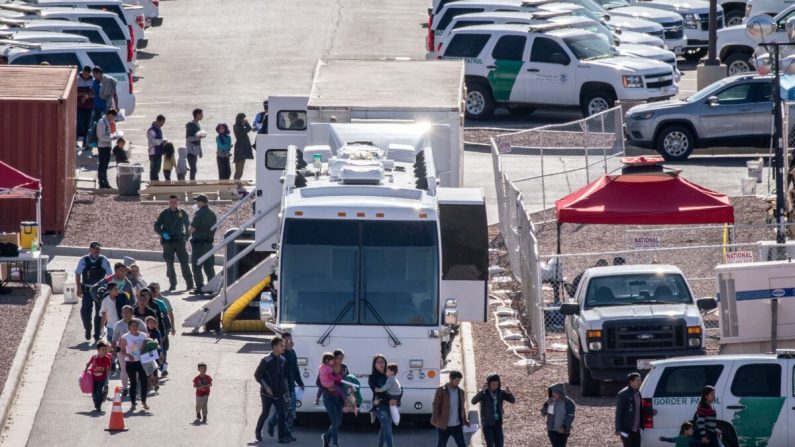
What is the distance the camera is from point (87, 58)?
3903 cm

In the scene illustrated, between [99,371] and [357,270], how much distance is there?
3.38 m

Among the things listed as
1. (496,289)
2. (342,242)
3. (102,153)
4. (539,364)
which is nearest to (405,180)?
(342,242)

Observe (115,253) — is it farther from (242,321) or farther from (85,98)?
(85,98)

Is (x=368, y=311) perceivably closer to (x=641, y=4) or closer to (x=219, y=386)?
(x=219, y=386)

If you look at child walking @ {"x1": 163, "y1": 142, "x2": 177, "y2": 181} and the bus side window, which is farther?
child walking @ {"x1": 163, "y1": 142, "x2": 177, "y2": 181}

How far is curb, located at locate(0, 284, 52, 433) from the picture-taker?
2071 centimetres

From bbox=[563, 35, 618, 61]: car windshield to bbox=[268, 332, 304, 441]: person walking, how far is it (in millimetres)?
22028

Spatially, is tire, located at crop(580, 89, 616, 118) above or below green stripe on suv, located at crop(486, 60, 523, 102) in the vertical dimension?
below

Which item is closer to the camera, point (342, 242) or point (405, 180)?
point (342, 242)

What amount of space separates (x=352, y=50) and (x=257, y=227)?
24769mm

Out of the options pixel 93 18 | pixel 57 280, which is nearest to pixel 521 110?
pixel 93 18

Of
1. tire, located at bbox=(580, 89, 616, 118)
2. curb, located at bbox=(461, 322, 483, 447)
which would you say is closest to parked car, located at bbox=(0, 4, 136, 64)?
tire, located at bbox=(580, 89, 616, 118)

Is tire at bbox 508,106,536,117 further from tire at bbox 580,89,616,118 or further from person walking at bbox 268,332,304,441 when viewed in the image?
person walking at bbox 268,332,304,441

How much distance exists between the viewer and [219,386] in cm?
2216
